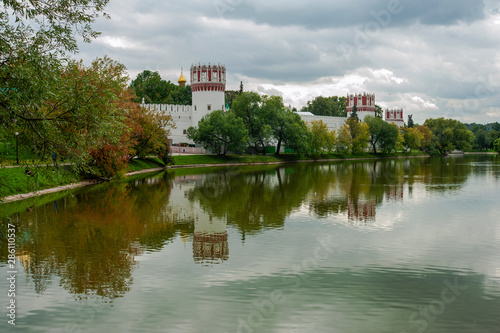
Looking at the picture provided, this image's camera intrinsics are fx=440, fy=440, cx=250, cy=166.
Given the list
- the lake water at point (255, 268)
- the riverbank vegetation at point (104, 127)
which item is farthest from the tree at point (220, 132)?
the lake water at point (255, 268)

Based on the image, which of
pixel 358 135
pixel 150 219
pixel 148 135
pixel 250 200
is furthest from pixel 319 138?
pixel 150 219

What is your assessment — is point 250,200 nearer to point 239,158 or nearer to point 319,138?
point 239,158

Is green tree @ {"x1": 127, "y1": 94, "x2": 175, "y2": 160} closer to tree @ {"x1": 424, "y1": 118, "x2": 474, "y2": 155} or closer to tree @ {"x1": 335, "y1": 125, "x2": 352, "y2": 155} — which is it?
tree @ {"x1": 335, "y1": 125, "x2": 352, "y2": 155}

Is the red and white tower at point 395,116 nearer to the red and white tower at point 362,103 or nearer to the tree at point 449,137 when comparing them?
the tree at point 449,137

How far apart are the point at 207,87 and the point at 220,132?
371 inches

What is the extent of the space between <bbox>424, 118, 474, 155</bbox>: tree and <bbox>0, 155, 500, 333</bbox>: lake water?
240 ft

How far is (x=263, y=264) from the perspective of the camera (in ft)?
30.4

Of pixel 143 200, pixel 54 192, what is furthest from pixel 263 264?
pixel 54 192

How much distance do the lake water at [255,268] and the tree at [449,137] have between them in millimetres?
73156

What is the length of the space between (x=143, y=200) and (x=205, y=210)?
12.7ft

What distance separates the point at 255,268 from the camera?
29.5ft

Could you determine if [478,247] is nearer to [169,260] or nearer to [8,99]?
[169,260]

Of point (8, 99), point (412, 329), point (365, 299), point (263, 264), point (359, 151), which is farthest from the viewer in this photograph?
point (359, 151)

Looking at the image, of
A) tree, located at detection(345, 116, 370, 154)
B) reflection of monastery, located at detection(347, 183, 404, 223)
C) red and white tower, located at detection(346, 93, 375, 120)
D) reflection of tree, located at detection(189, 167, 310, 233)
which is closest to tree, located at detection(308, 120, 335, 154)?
tree, located at detection(345, 116, 370, 154)
